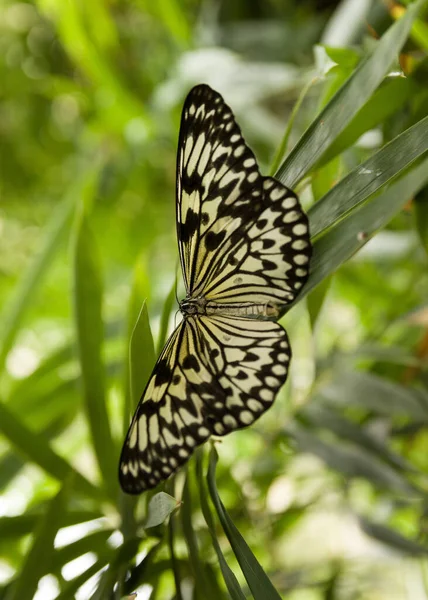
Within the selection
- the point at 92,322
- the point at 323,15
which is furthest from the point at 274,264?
the point at 323,15

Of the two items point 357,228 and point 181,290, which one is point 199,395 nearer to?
point 357,228

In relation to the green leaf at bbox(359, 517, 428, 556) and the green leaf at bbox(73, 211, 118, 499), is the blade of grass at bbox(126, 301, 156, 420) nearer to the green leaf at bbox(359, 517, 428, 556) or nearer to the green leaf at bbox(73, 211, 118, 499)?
the green leaf at bbox(73, 211, 118, 499)

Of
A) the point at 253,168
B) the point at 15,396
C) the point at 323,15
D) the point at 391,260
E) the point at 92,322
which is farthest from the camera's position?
the point at 323,15

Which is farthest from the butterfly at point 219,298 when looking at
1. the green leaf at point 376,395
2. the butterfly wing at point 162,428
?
the green leaf at point 376,395

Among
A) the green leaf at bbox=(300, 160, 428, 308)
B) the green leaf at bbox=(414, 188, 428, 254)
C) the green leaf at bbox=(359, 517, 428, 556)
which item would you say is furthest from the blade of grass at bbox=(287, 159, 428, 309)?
the green leaf at bbox=(359, 517, 428, 556)

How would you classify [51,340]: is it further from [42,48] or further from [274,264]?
[274,264]

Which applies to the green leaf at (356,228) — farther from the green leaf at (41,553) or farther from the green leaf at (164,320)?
the green leaf at (41,553)

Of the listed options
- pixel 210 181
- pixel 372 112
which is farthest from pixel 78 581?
pixel 372 112
